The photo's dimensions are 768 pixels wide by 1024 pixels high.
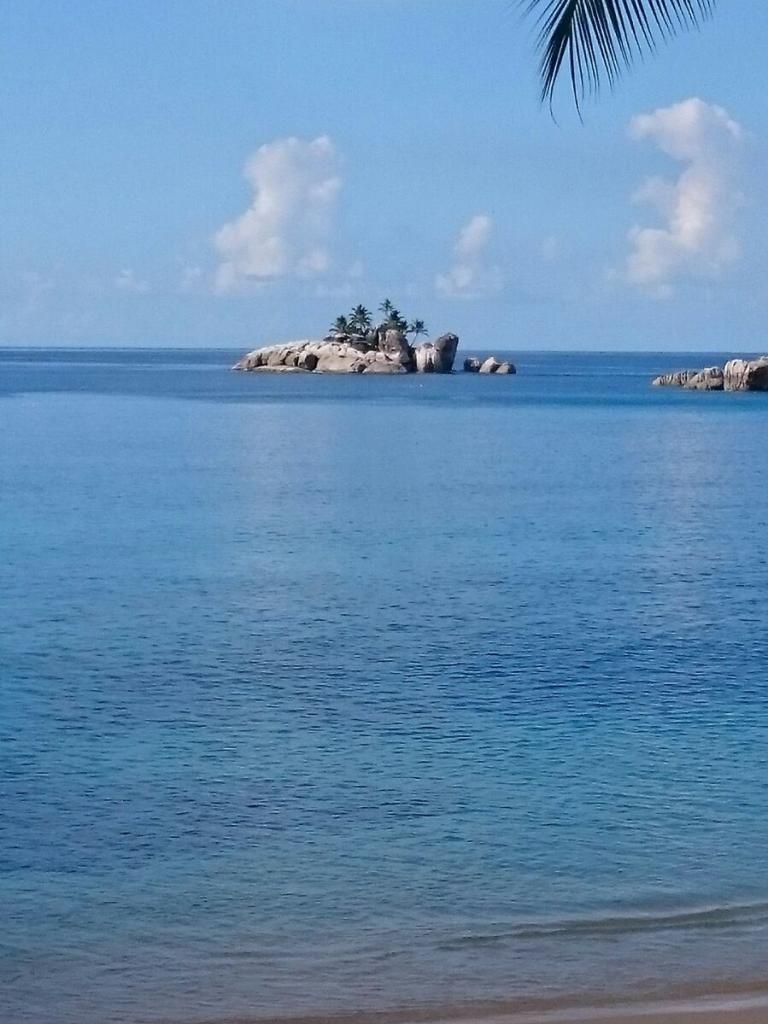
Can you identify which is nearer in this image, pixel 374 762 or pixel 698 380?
pixel 374 762

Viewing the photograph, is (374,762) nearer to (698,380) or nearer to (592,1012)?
→ (592,1012)

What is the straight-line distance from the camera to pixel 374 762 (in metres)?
19.9

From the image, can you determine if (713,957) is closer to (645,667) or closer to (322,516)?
(645,667)

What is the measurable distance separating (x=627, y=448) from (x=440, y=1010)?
74197 millimetres

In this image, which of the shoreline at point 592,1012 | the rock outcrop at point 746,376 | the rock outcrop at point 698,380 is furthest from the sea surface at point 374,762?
the rock outcrop at point 698,380

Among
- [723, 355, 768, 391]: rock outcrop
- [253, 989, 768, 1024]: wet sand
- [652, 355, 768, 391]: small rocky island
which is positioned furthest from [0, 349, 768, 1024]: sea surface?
[652, 355, 768, 391]: small rocky island

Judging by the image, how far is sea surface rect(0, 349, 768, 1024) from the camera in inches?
522

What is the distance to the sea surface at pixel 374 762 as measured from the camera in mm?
13258

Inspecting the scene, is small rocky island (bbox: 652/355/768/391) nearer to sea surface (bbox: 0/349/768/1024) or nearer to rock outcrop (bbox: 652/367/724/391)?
rock outcrop (bbox: 652/367/724/391)

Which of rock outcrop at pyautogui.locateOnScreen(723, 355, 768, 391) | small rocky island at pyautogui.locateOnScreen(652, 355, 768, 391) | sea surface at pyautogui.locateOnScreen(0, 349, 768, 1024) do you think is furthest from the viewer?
small rocky island at pyautogui.locateOnScreen(652, 355, 768, 391)

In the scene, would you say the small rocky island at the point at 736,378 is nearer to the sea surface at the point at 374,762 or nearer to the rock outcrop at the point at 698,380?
the rock outcrop at the point at 698,380

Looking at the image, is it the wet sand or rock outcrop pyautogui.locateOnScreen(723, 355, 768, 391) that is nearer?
the wet sand

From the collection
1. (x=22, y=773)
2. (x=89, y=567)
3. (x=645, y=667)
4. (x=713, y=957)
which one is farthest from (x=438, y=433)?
(x=713, y=957)

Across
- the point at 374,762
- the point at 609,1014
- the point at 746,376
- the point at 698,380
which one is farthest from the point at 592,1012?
the point at 698,380
